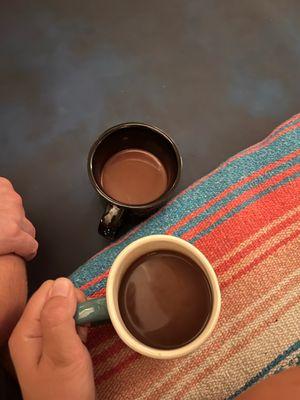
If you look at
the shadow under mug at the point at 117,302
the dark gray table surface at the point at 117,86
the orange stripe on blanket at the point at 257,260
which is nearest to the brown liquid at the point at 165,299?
the shadow under mug at the point at 117,302

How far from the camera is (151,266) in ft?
1.70

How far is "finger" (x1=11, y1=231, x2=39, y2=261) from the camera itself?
61 cm

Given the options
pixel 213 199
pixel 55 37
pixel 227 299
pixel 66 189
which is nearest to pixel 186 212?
pixel 213 199

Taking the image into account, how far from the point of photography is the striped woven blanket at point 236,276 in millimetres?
575

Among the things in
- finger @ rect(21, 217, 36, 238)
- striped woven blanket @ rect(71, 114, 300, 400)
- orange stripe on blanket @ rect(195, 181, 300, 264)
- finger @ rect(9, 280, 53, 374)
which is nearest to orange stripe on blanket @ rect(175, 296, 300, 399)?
striped woven blanket @ rect(71, 114, 300, 400)

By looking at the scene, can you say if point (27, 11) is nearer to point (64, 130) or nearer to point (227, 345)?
point (64, 130)

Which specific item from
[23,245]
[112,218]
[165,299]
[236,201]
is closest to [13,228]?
[23,245]

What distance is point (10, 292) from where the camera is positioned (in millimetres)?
562

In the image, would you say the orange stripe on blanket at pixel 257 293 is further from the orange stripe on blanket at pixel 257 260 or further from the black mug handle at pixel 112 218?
the black mug handle at pixel 112 218

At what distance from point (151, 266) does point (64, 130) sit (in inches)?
16.7

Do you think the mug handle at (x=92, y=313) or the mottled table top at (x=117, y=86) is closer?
the mug handle at (x=92, y=313)

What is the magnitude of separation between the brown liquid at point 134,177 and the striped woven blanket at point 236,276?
41mm

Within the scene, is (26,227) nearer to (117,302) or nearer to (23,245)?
(23,245)

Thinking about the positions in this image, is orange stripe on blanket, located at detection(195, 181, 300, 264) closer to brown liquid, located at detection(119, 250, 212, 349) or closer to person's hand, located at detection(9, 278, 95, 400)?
brown liquid, located at detection(119, 250, 212, 349)
